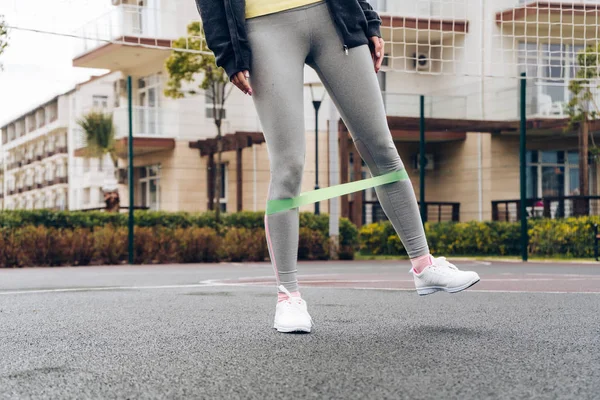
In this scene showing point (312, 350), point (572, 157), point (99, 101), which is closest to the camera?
point (312, 350)

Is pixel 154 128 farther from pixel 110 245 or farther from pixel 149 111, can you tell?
pixel 110 245

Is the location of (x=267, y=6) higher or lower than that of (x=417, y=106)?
lower

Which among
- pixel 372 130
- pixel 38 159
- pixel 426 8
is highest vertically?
pixel 426 8

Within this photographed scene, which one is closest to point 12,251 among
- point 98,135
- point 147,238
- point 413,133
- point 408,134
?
point 147,238

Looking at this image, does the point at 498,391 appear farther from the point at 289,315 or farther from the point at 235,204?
the point at 235,204

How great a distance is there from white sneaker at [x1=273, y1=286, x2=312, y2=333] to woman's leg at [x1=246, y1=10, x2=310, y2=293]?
0.27ft

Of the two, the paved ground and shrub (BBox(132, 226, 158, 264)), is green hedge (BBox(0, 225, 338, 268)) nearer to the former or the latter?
shrub (BBox(132, 226, 158, 264))

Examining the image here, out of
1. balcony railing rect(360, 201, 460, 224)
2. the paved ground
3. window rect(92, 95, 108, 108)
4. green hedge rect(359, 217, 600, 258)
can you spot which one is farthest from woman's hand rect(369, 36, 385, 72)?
window rect(92, 95, 108, 108)

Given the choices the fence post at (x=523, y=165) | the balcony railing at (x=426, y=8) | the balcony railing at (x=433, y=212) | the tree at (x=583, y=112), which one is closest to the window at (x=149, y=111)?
the balcony railing at (x=433, y=212)

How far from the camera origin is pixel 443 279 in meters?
3.10

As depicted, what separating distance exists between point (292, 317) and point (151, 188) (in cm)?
2111

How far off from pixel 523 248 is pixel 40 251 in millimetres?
7454

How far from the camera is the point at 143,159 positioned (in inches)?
968

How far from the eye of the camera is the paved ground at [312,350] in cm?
199
